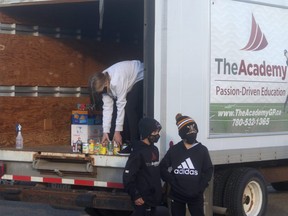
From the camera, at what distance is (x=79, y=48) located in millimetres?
9398

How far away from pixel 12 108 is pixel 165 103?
7.71 feet

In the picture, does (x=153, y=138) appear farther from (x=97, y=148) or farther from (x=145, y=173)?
(x=97, y=148)

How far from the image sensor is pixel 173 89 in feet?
23.9

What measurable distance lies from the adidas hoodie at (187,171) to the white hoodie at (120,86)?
1.40 meters

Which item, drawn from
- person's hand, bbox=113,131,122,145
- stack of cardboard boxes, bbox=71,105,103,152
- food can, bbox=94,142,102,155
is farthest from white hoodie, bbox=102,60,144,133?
stack of cardboard boxes, bbox=71,105,103,152

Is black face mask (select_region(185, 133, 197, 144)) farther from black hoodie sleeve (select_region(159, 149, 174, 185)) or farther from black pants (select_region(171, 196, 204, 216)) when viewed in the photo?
black pants (select_region(171, 196, 204, 216))

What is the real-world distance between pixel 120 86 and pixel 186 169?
5.83 feet

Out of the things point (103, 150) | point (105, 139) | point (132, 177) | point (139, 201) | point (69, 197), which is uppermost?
point (105, 139)

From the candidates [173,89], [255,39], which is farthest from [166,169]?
[255,39]

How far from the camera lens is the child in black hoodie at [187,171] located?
6.71 m

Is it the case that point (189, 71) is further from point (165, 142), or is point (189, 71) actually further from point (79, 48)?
point (79, 48)

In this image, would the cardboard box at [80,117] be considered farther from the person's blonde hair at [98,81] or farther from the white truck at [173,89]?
the person's blonde hair at [98,81]

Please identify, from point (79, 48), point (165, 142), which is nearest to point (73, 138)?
point (79, 48)

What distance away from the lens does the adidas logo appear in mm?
6734
